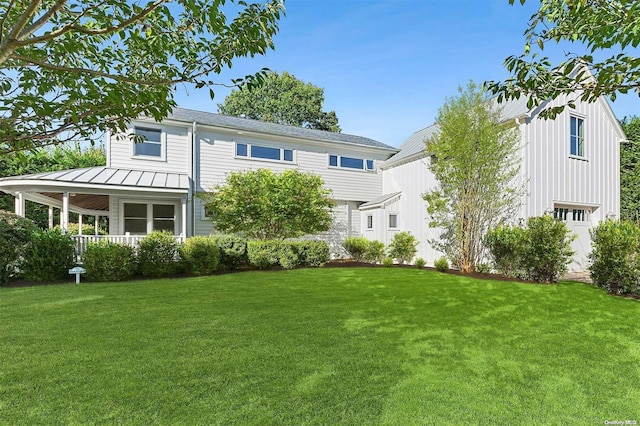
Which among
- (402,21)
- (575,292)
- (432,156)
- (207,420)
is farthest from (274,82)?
(207,420)

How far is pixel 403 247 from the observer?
13.3 meters

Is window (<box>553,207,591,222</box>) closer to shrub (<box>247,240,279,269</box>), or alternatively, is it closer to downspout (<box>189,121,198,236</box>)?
shrub (<box>247,240,279,269</box>)

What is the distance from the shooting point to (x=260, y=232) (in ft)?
41.3

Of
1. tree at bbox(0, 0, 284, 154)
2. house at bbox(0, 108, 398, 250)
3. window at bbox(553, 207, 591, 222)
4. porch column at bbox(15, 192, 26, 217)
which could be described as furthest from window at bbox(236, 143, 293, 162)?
tree at bbox(0, 0, 284, 154)

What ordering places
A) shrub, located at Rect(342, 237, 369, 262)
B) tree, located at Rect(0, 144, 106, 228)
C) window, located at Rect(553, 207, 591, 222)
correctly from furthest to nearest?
tree, located at Rect(0, 144, 106, 228)
shrub, located at Rect(342, 237, 369, 262)
window, located at Rect(553, 207, 591, 222)

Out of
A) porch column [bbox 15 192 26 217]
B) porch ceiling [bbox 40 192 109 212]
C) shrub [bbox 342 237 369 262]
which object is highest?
porch ceiling [bbox 40 192 109 212]

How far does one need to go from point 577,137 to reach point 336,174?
→ 951cm

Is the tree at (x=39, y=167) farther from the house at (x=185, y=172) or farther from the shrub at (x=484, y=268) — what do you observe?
the shrub at (x=484, y=268)

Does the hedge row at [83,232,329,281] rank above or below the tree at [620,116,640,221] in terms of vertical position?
below

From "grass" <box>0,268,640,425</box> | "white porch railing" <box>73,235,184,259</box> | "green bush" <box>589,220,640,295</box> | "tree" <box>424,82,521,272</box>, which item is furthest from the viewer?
"tree" <box>424,82,521,272</box>

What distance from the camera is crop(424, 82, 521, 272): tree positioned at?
10.7m

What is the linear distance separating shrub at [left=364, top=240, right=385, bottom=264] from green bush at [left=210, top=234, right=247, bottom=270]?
522 centimetres

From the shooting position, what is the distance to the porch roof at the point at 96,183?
10.1 m

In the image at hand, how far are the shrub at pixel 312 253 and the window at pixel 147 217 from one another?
5.80 metres
